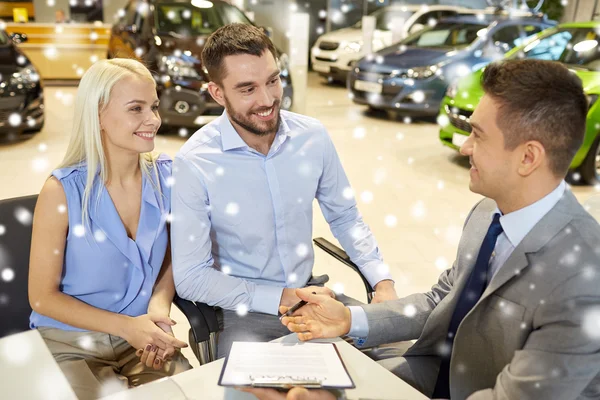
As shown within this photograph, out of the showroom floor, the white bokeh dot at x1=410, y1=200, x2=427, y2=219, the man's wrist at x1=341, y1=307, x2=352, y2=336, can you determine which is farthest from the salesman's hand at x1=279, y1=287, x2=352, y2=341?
the white bokeh dot at x1=410, y1=200, x2=427, y2=219

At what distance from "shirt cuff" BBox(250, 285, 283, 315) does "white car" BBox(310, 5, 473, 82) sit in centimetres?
693

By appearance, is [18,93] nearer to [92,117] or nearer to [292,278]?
[92,117]

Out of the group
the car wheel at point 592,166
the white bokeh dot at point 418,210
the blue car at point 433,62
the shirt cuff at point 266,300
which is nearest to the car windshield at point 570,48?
the car wheel at point 592,166

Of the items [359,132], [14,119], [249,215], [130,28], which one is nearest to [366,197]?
[359,132]

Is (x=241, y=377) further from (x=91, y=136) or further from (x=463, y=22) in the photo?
(x=463, y=22)

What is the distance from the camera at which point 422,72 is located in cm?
645

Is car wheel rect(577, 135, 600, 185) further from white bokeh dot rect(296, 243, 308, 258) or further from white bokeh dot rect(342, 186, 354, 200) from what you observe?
white bokeh dot rect(296, 243, 308, 258)

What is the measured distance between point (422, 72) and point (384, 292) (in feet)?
16.4

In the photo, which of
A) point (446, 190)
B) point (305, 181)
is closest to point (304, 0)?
point (446, 190)

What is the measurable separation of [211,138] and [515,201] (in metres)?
1.01

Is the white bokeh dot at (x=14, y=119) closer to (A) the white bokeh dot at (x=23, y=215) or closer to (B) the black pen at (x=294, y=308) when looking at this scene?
(A) the white bokeh dot at (x=23, y=215)

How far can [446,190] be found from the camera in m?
4.67

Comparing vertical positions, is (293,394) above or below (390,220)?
above

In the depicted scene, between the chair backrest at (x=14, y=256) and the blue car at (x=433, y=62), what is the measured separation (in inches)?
214
